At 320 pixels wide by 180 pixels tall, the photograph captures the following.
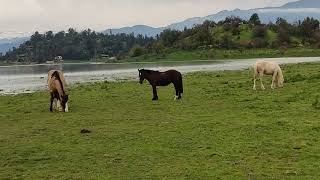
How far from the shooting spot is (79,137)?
13.5m

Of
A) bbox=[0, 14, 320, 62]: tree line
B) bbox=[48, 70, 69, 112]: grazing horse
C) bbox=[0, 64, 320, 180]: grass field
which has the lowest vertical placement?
bbox=[0, 64, 320, 180]: grass field

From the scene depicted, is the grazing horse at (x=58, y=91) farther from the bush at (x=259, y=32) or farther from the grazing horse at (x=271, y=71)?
the bush at (x=259, y=32)

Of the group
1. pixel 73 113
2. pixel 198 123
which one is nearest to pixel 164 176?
pixel 198 123

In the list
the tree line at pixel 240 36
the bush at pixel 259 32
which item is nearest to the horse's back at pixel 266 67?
the tree line at pixel 240 36

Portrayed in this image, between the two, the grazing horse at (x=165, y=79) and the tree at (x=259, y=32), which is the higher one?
the tree at (x=259, y=32)

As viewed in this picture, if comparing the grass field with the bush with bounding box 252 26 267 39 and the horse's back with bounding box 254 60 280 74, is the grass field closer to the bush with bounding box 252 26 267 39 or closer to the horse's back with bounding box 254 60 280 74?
the horse's back with bounding box 254 60 280 74

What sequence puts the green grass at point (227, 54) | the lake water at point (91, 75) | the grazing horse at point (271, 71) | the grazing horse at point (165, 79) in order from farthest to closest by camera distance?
the green grass at point (227, 54) → the lake water at point (91, 75) → the grazing horse at point (271, 71) → the grazing horse at point (165, 79)

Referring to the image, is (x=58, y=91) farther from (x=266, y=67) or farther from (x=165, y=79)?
(x=266, y=67)

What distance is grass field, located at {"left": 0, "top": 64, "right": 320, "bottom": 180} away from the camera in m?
9.56

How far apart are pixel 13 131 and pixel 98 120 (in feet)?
9.38

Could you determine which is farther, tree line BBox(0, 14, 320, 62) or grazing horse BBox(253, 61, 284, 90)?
tree line BBox(0, 14, 320, 62)

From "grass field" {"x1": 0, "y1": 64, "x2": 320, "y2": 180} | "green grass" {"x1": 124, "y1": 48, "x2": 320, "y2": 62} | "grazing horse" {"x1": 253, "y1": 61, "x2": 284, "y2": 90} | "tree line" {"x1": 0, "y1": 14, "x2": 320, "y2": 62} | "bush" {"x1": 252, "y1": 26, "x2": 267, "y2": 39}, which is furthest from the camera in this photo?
"bush" {"x1": 252, "y1": 26, "x2": 267, "y2": 39}

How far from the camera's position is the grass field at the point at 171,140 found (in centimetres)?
956

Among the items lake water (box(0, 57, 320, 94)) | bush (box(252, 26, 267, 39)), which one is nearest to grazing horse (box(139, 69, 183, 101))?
lake water (box(0, 57, 320, 94))
